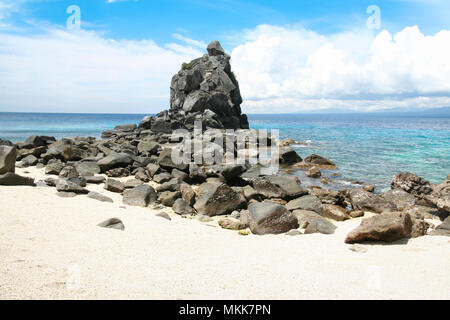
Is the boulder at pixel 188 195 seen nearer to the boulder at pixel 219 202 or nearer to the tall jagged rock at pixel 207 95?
the boulder at pixel 219 202

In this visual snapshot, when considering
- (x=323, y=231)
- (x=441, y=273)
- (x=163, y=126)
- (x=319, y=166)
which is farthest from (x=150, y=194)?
(x=163, y=126)

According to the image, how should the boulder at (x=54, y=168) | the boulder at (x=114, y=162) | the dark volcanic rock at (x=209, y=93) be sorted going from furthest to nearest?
the dark volcanic rock at (x=209, y=93) < the boulder at (x=114, y=162) < the boulder at (x=54, y=168)

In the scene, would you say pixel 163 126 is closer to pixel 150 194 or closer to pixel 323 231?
pixel 150 194

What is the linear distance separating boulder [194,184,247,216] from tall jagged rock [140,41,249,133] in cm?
3644

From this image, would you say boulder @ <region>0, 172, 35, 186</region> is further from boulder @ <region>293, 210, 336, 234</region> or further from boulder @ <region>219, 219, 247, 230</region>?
boulder @ <region>293, 210, 336, 234</region>

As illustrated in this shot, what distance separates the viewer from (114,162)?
Result: 16.7 m

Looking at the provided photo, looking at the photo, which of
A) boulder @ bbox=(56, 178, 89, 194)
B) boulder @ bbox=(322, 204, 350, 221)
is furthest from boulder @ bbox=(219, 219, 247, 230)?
boulder @ bbox=(56, 178, 89, 194)

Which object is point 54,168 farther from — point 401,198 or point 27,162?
point 401,198

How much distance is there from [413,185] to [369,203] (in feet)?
16.6

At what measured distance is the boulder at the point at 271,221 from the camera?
9.10 meters

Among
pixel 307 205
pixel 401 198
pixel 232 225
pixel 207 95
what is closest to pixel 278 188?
pixel 307 205

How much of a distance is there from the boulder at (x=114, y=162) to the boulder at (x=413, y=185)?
49.4ft

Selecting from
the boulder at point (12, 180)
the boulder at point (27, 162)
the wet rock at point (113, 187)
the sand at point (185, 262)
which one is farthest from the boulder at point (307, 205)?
the boulder at point (27, 162)
